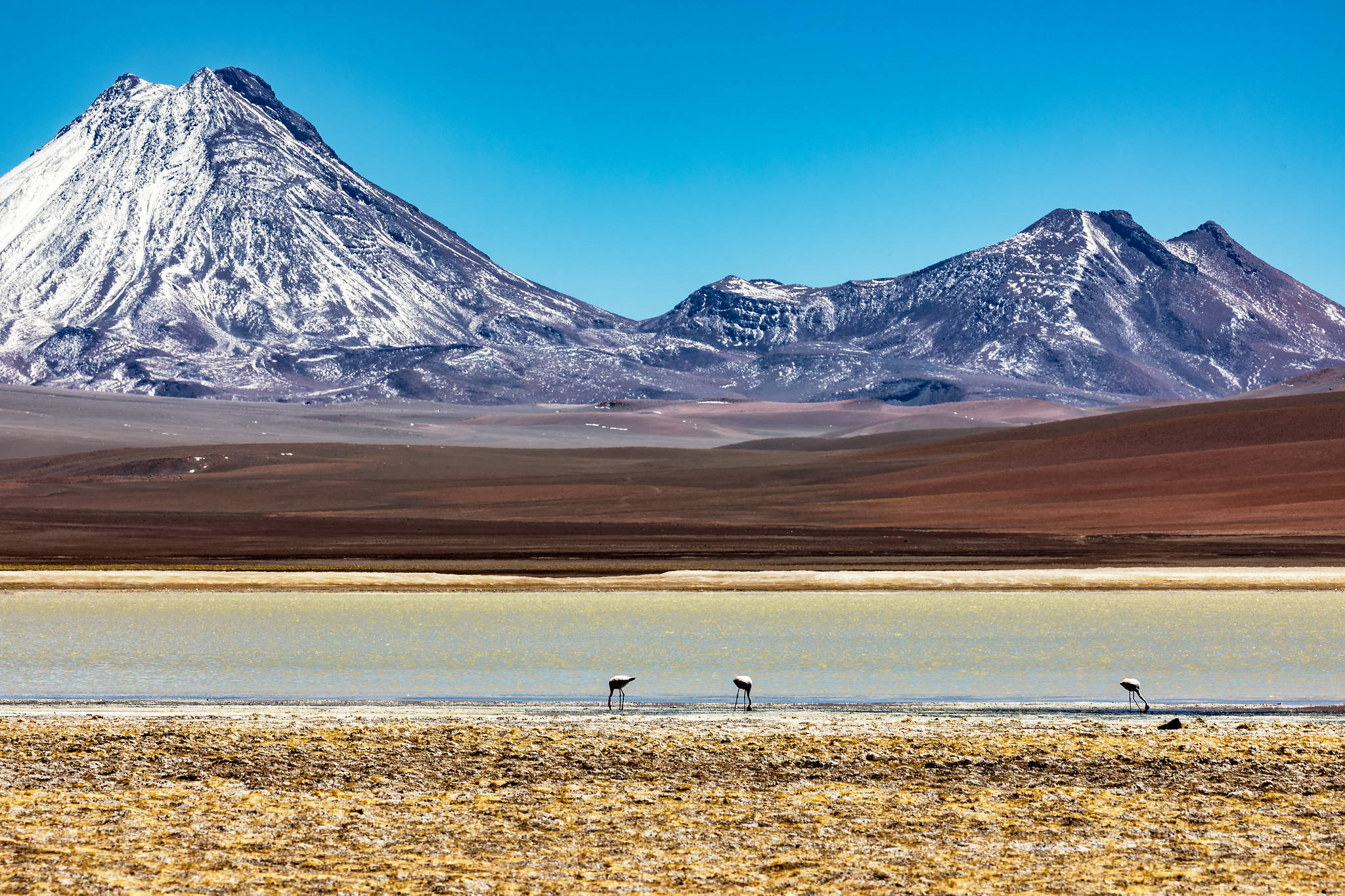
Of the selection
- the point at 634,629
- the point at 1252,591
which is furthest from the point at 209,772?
the point at 1252,591

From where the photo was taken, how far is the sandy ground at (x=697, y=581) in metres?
34.4

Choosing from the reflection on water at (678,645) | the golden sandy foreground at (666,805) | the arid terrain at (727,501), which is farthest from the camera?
the arid terrain at (727,501)

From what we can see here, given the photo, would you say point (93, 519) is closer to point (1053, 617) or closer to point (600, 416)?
point (1053, 617)

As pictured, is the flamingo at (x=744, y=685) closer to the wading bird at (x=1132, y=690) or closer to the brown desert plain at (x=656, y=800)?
the brown desert plain at (x=656, y=800)

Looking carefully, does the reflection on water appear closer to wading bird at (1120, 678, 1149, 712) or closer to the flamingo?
wading bird at (1120, 678, 1149, 712)

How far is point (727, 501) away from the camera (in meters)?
70.7

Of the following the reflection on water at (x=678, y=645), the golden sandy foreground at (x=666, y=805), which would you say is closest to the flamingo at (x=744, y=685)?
the reflection on water at (x=678, y=645)

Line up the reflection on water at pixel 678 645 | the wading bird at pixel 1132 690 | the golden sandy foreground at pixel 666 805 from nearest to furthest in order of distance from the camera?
1. the golden sandy foreground at pixel 666 805
2. the wading bird at pixel 1132 690
3. the reflection on water at pixel 678 645

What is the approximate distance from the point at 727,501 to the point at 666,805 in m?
60.3

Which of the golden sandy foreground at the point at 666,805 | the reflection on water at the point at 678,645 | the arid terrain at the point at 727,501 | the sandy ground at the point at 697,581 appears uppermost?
the arid terrain at the point at 727,501

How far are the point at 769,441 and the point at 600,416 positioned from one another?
50449mm

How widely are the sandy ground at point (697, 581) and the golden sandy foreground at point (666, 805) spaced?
2012cm

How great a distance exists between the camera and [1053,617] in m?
27.7

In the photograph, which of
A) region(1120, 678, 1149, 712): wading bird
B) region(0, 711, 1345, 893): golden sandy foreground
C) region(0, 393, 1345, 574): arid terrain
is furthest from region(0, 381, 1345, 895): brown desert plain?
region(0, 393, 1345, 574): arid terrain
